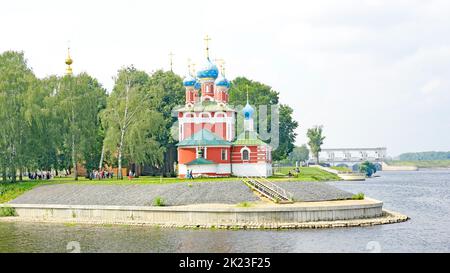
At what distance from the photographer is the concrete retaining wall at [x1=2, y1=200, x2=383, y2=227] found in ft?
134

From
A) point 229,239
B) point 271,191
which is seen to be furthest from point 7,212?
point 229,239

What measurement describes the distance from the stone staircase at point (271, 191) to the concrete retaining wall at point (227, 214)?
2.56m

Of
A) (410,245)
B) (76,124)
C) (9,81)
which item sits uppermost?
(9,81)

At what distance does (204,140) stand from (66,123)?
13197 millimetres

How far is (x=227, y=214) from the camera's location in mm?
41375

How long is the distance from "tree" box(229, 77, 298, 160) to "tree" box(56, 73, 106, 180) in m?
27.9

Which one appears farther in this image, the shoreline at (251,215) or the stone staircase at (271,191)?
the stone staircase at (271,191)

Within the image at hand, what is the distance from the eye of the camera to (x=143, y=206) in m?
45.3

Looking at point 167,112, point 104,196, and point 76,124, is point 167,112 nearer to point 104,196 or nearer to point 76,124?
point 76,124

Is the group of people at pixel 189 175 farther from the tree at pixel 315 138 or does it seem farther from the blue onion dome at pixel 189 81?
the tree at pixel 315 138

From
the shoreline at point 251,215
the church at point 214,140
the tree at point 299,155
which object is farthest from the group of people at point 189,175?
the tree at point 299,155

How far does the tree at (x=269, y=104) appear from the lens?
87812 mm
